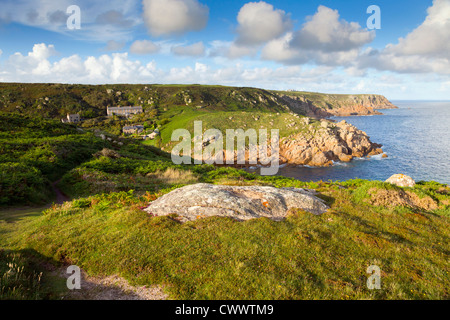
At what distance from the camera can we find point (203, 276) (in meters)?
6.48

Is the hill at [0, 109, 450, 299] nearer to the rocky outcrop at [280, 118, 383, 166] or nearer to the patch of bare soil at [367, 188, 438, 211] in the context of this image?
the patch of bare soil at [367, 188, 438, 211]

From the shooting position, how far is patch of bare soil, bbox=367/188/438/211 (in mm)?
12805

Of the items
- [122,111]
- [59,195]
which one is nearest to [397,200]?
[59,195]

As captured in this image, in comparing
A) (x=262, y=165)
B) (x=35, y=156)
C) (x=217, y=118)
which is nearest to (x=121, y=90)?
(x=217, y=118)

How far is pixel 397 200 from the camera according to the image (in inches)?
508

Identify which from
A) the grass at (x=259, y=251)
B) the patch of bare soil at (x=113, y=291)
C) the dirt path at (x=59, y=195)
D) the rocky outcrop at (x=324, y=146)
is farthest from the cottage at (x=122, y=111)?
the patch of bare soil at (x=113, y=291)

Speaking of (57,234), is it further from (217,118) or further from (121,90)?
(121,90)

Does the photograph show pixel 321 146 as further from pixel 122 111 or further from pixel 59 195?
pixel 122 111

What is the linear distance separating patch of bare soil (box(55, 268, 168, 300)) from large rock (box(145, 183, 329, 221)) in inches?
159

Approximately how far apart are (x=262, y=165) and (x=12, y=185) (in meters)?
62.5

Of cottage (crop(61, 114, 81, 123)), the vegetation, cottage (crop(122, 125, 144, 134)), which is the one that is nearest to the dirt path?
the vegetation

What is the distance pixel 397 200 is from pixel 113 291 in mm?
15366

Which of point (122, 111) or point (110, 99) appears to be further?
point (110, 99)

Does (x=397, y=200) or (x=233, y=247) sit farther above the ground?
(x=397, y=200)
